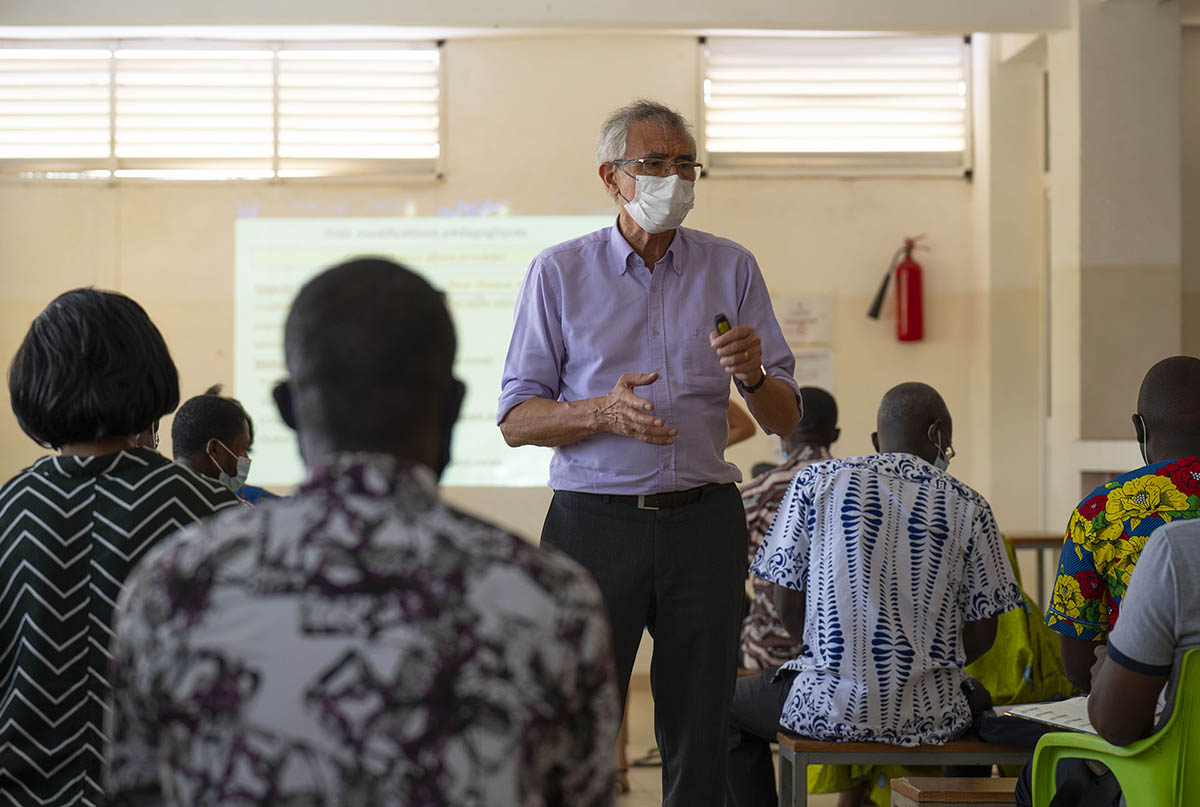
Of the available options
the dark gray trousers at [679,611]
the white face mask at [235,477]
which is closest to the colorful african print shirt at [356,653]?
the dark gray trousers at [679,611]

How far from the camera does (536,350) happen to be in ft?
7.95

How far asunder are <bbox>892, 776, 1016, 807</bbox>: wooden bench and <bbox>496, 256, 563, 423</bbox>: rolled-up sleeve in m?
1.14

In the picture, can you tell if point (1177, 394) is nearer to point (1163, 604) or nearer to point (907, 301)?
point (1163, 604)

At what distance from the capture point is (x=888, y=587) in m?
2.75

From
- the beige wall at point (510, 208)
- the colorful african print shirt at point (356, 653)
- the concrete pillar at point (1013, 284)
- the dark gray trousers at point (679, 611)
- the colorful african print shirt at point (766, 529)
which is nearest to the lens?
the colorful african print shirt at point (356, 653)

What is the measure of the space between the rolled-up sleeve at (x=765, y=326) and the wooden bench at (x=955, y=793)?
0.91 meters

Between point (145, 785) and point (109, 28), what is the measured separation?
Answer: 200 inches

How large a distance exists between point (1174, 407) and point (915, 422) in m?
0.89

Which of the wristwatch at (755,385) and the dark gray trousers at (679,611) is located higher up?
the wristwatch at (755,385)

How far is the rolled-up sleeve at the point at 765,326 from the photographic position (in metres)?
2.48

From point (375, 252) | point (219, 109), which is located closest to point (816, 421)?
point (375, 252)

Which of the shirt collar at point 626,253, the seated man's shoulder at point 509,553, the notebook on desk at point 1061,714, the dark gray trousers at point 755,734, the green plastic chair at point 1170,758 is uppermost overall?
the shirt collar at point 626,253

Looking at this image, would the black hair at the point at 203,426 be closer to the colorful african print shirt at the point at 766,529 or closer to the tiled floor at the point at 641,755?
the colorful african print shirt at the point at 766,529

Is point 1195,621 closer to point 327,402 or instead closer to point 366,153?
point 327,402
